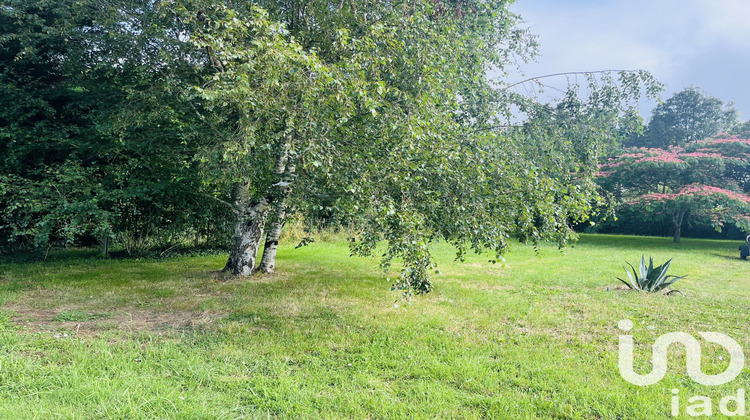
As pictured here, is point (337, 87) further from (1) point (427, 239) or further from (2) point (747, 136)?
(2) point (747, 136)

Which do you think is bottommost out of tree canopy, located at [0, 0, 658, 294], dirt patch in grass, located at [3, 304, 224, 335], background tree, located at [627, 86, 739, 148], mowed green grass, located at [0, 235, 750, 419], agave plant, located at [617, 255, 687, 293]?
dirt patch in grass, located at [3, 304, 224, 335]

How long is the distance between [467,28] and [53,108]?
8230 mm

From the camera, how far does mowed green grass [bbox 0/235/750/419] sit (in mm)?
2910

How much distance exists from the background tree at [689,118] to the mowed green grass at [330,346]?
23.5m

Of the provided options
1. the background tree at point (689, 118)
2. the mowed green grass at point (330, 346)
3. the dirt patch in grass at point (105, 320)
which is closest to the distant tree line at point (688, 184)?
the background tree at point (689, 118)

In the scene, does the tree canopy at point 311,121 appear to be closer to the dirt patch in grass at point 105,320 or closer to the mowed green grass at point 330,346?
the mowed green grass at point 330,346

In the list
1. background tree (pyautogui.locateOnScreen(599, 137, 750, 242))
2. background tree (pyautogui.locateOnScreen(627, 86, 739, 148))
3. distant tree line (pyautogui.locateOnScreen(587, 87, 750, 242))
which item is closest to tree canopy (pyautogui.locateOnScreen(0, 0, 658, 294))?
distant tree line (pyautogui.locateOnScreen(587, 87, 750, 242))

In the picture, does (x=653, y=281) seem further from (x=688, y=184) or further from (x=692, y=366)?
(x=688, y=184)

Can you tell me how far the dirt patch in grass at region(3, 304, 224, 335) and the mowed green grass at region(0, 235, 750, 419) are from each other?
0.10 feet

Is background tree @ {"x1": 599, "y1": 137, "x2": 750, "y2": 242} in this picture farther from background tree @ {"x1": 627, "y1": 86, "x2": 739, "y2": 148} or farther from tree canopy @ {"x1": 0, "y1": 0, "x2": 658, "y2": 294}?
tree canopy @ {"x1": 0, "y1": 0, "x2": 658, "y2": 294}

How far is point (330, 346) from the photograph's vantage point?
162 inches

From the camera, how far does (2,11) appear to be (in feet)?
23.0

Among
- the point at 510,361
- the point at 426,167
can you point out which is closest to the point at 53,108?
the point at 426,167

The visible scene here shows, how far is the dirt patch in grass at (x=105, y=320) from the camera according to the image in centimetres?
451
